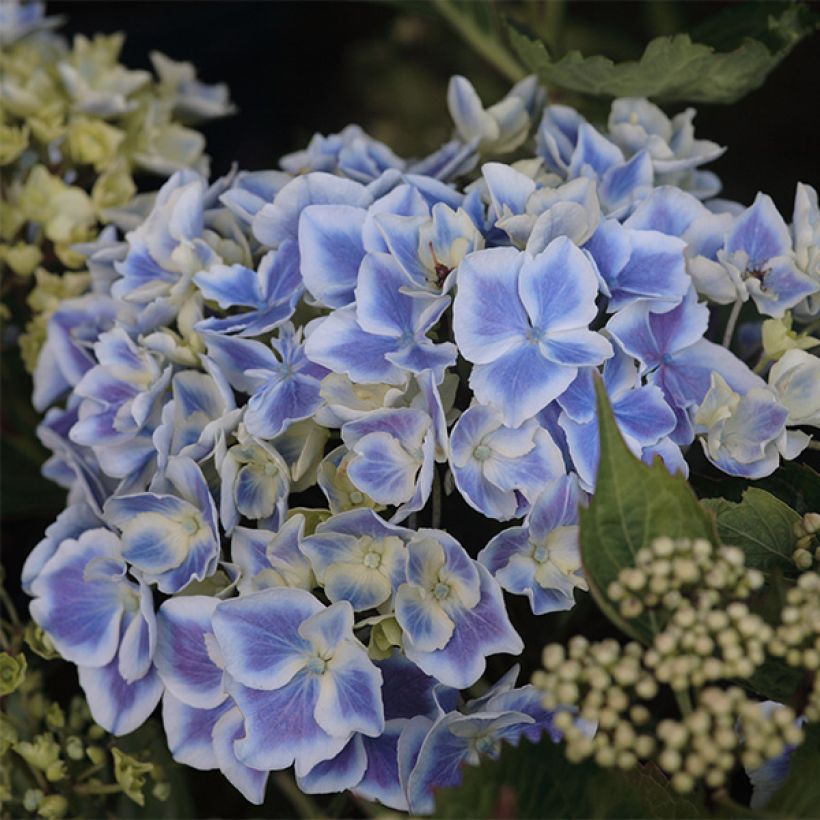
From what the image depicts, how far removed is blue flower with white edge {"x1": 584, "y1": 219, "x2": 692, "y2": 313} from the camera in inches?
19.3

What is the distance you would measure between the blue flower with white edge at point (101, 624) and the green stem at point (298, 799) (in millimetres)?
71

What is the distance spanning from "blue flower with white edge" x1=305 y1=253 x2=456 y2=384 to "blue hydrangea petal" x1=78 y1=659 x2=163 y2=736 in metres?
0.17

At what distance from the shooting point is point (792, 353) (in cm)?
50

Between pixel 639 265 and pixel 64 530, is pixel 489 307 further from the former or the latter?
pixel 64 530

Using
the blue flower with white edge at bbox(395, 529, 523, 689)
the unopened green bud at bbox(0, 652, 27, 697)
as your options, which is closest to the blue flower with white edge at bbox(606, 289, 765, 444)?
the blue flower with white edge at bbox(395, 529, 523, 689)

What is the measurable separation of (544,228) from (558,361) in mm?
62

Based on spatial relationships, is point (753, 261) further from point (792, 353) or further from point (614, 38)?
point (614, 38)

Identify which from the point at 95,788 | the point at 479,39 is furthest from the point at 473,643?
the point at 479,39

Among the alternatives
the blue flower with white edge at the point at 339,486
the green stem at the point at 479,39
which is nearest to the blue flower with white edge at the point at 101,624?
the blue flower with white edge at the point at 339,486

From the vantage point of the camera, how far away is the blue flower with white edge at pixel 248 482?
49cm

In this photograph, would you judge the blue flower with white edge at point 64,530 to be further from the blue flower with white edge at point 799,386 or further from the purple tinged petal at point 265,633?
the blue flower with white edge at point 799,386

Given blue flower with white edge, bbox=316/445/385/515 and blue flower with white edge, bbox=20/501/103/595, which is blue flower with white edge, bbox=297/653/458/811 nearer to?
blue flower with white edge, bbox=316/445/385/515

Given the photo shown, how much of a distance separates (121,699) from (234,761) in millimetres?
75

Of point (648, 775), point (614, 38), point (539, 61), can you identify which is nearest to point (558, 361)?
point (648, 775)
